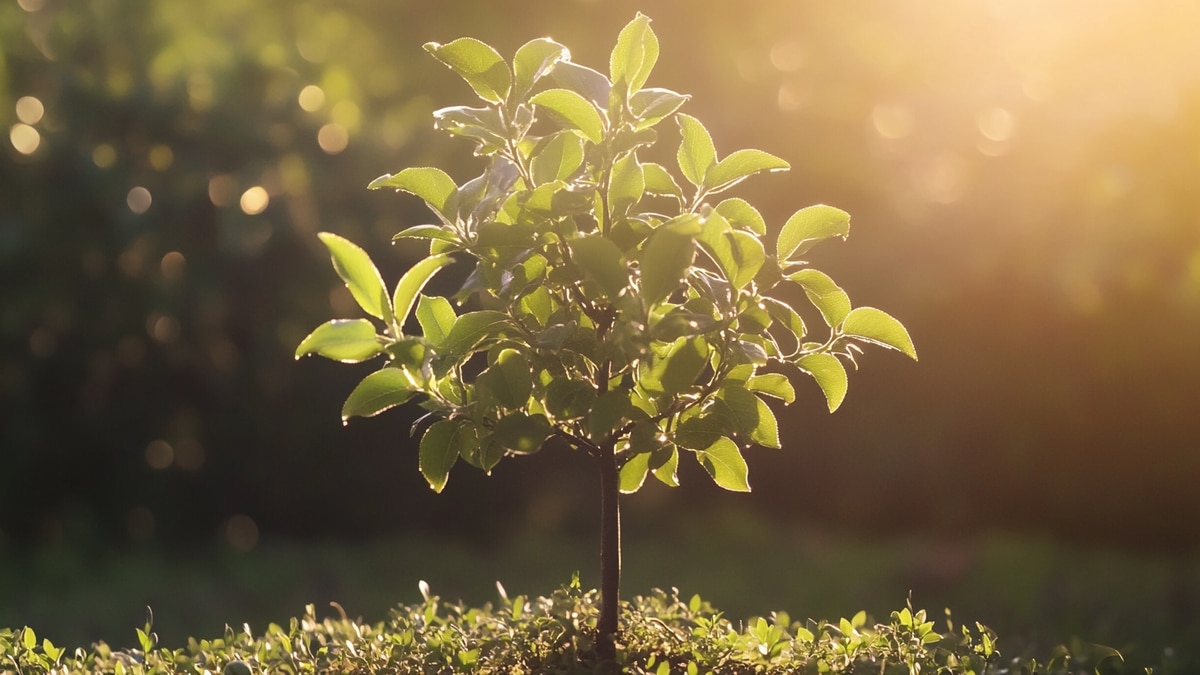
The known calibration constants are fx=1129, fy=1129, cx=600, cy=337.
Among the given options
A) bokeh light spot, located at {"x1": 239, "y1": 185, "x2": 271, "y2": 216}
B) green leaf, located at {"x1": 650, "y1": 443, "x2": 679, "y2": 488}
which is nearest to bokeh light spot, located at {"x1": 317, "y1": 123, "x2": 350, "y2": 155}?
bokeh light spot, located at {"x1": 239, "y1": 185, "x2": 271, "y2": 216}

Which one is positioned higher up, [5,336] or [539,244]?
[539,244]

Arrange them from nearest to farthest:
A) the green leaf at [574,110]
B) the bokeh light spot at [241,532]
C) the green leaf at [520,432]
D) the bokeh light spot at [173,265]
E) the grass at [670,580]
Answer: the green leaf at [574,110]
the green leaf at [520,432]
the grass at [670,580]
the bokeh light spot at [173,265]
the bokeh light spot at [241,532]

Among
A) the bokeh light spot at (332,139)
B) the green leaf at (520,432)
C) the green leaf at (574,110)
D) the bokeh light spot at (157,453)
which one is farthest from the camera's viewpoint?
the bokeh light spot at (157,453)

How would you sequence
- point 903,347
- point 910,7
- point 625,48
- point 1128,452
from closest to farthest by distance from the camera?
1. point 625,48
2. point 903,347
3. point 1128,452
4. point 910,7

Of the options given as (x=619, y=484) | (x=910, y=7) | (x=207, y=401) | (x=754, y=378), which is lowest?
(x=207, y=401)

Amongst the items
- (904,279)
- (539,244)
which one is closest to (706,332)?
(539,244)

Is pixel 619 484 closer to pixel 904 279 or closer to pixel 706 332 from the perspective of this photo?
pixel 706 332

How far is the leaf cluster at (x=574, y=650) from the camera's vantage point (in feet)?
7.68

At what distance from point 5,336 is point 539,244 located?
7311 millimetres

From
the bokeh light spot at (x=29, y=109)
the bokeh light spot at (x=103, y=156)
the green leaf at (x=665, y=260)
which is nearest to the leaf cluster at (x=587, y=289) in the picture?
the green leaf at (x=665, y=260)

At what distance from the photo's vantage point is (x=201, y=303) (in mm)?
7898

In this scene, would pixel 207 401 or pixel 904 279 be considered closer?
pixel 904 279

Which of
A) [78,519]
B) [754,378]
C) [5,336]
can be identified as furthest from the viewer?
[78,519]

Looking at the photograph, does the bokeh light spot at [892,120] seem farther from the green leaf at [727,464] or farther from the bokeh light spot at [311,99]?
the green leaf at [727,464]
